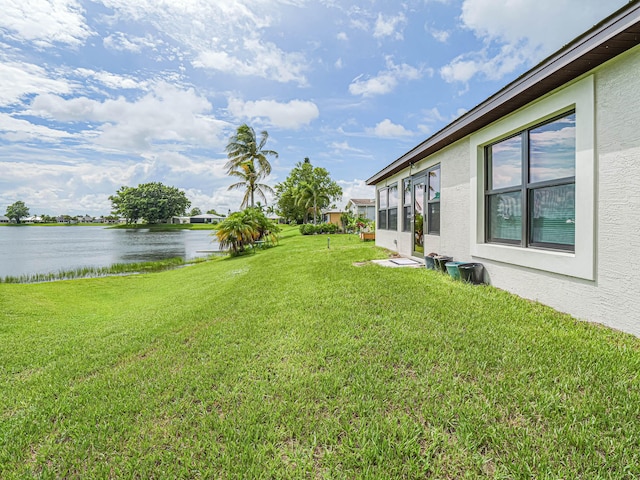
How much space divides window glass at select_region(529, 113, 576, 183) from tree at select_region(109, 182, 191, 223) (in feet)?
274

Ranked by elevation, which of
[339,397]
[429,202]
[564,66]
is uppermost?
[564,66]

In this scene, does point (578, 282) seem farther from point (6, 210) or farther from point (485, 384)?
point (6, 210)

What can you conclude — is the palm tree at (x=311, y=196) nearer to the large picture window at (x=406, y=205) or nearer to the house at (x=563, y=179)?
the large picture window at (x=406, y=205)

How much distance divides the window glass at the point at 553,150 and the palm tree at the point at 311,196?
107 feet

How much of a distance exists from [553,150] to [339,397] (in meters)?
4.34

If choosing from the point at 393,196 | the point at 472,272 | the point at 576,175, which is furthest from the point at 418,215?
the point at 576,175

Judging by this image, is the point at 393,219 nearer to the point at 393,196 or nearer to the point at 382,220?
the point at 393,196

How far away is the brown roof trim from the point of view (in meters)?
2.97

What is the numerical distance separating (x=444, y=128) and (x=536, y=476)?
20.0ft

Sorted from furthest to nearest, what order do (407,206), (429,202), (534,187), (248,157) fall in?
(248,157) → (407,206) → (429,202) → (534,187)

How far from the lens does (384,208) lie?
1263cm

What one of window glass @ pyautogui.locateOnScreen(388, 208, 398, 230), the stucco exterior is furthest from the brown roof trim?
window glass @ pyautogui.locateOnScreen(388, 208, 398, 230)

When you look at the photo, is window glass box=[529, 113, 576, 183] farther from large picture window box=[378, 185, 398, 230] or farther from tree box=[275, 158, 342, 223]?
tree box=[275, 158, 342, 223]

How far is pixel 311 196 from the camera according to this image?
1512 inches
